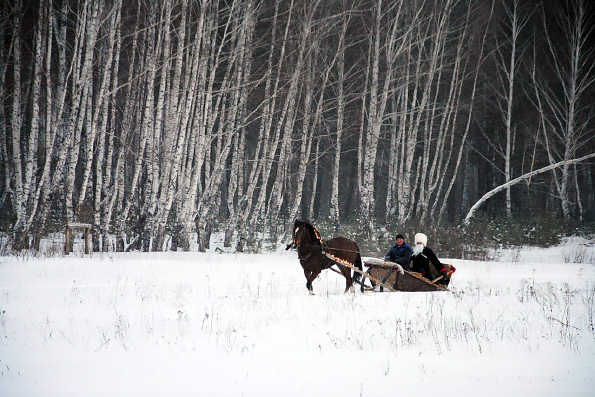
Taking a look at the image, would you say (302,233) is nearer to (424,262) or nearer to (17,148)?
(424,262)

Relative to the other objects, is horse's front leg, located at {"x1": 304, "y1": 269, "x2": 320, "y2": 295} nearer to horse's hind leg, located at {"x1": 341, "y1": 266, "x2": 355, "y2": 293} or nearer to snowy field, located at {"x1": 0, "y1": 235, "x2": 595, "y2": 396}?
snowy field, located at {"x1": 0, "y1": 235, "x2": 595, "y2": 396}

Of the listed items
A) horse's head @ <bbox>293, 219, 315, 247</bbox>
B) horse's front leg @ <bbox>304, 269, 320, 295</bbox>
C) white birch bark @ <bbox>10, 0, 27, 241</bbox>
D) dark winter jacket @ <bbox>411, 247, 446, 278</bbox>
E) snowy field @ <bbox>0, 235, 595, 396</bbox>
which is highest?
white birch bark @ <bbox>10, 0, 27, 241</bbox>

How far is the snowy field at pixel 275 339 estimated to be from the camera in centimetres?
520

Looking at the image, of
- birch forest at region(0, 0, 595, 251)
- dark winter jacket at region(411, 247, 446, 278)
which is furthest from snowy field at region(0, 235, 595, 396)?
birch forest at region(0, 0, 595, 251)

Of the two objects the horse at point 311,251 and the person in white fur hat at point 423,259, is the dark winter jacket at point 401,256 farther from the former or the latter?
the horse at point 311,251

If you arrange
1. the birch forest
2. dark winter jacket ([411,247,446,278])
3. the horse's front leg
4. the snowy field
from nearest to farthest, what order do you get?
the snowy field < the horse's front leg < dark winter jacket ([411,247,446,278]) < the birch forest

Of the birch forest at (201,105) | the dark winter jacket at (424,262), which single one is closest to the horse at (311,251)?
the dark winter jacket at (424,262)

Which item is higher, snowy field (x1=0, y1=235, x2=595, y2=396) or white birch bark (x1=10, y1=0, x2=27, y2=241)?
white birch bark (x1=10, y1=0, x2=27, y2=241)

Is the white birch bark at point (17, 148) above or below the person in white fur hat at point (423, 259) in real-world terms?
above

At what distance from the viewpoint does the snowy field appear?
520 cm

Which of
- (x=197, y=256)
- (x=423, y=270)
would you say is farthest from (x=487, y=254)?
(x=197, y=256)

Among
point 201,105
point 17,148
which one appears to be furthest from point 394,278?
point 17,148

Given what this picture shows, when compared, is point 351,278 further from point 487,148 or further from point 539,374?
point 487,148

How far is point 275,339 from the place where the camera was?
6871 millimetres
